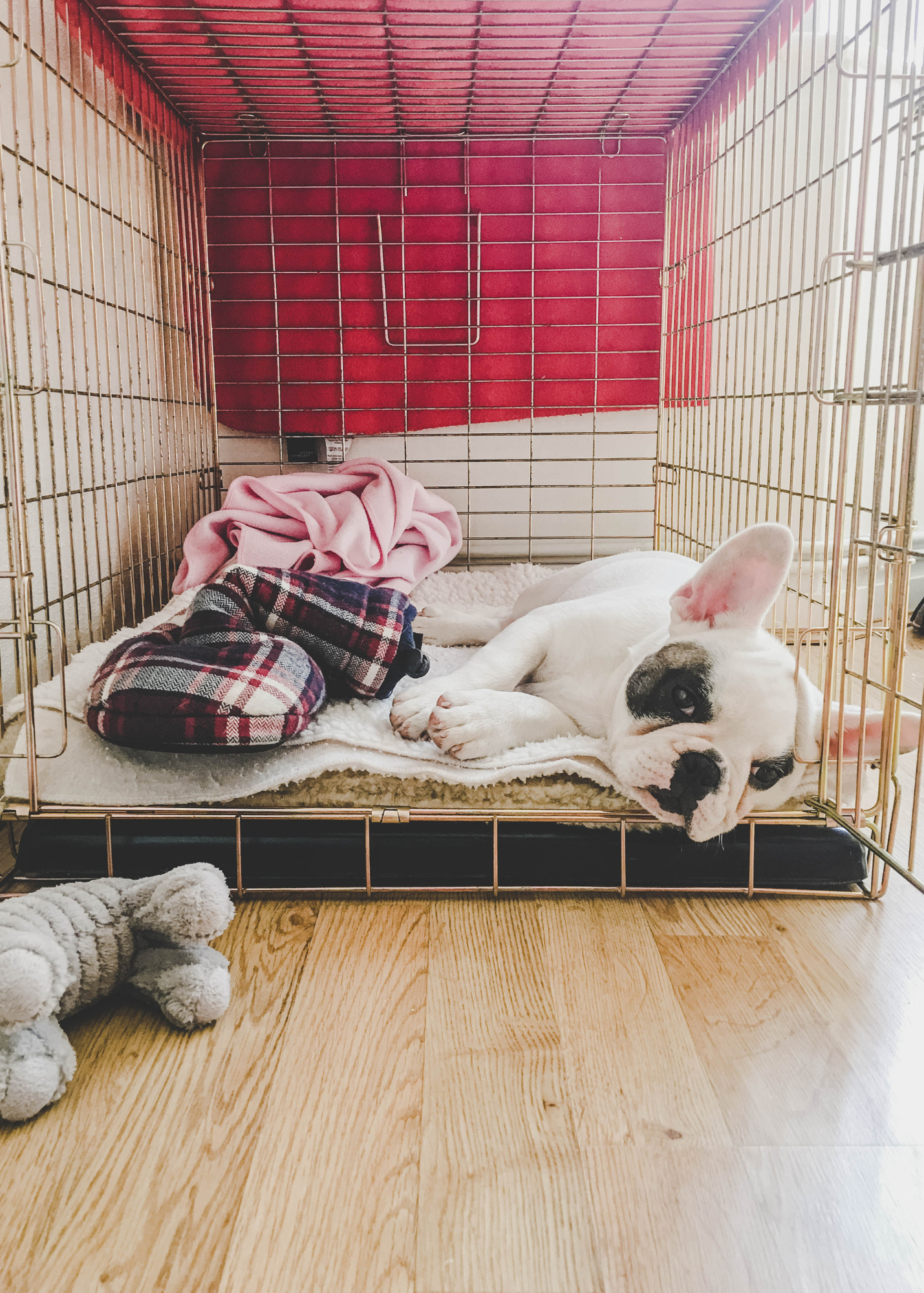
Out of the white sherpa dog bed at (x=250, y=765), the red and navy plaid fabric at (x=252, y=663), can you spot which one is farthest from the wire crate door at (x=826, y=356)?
the red and navy plaid fabric at (x=252, y=663)

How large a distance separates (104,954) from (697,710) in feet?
2.41

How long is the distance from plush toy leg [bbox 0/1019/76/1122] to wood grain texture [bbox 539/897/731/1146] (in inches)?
18.4

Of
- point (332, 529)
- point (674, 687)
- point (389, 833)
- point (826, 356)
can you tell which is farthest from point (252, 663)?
point (826, 356)

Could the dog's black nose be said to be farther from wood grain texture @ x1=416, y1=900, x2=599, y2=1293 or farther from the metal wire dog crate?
wood grain texture @ x1=416, y1=900, x2=599, y2=1293

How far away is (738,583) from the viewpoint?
1241mm

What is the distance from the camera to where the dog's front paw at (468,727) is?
129cm

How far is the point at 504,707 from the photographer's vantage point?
136 centimetres

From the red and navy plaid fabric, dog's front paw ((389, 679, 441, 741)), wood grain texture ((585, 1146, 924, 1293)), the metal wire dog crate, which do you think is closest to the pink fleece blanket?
the metal wire dog crate

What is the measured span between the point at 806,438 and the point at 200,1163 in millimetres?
1352

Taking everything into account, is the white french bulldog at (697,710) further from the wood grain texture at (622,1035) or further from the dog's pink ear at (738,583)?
the wood grain texture at (622,1035)

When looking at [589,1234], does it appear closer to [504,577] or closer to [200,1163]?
[200,1163]

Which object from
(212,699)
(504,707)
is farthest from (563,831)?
(212,699)

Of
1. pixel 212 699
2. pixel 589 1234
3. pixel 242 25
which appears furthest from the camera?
pixel 242 25

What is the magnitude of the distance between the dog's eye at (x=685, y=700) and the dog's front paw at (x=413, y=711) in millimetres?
342
